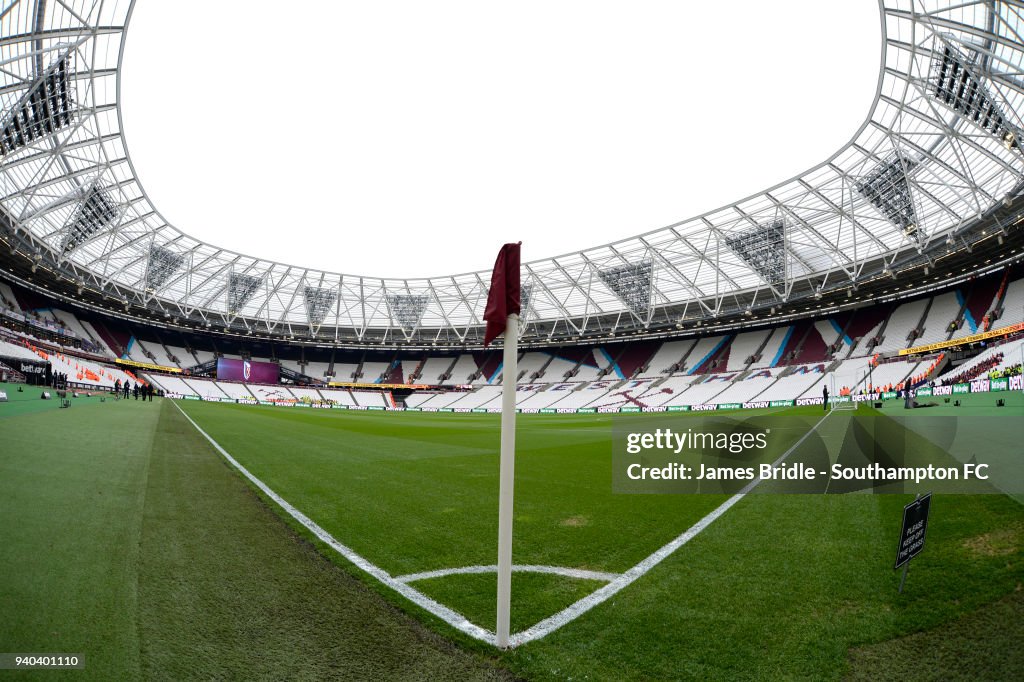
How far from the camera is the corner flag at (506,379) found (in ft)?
9.51

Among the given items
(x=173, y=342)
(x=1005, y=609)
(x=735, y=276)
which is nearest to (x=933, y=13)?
(x=735, y=276)

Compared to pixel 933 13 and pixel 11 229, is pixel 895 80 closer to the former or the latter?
pixel 933 13

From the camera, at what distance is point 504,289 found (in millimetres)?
3166

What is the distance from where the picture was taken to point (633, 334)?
184 ft

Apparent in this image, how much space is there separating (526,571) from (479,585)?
0.54 m

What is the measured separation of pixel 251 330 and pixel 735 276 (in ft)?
190

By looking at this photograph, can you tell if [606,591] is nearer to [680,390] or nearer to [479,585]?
[479,585]

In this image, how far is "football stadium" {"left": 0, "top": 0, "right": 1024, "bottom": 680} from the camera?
113 inches

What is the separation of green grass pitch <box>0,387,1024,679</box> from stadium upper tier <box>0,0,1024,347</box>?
24.5 metres

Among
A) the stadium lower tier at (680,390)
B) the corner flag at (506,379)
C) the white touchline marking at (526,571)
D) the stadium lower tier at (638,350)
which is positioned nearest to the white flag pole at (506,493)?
the corner flag at (506,379)

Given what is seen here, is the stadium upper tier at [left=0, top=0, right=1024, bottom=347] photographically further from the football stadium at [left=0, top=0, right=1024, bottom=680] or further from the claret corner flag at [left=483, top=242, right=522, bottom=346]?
the claret corner flag at [left=483, top=242, right=522, bottom=346]

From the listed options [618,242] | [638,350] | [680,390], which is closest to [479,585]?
[618,242]

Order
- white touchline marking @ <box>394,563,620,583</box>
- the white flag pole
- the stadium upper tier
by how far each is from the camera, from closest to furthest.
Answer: the white flag pole → white touchline marking @ <box>394,563,620,583</box> → the stadium upper tier

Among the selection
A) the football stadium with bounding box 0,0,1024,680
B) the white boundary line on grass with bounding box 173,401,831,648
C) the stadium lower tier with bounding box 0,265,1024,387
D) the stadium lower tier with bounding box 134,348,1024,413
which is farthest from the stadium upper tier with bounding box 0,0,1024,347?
the white boundary line on grass with bounding box 173,401,831,648
